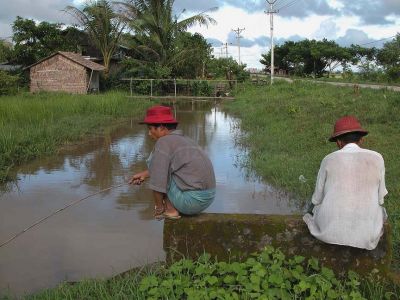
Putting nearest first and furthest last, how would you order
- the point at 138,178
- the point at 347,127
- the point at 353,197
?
the point at 353,197 < the point at 347,127 < the point at 138,178

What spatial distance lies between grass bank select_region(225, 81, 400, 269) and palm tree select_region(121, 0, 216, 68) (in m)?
11.9

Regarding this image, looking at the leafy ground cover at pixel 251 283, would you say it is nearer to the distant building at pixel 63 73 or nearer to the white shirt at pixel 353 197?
the white shirt at pixel 353 197

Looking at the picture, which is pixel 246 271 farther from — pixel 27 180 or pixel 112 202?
pixel 27 180

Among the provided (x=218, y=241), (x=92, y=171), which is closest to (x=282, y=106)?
(x=92, y=171)

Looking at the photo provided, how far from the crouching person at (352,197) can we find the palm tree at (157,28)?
23.6m

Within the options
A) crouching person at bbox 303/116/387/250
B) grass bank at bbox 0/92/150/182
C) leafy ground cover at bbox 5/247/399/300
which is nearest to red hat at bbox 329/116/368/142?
crouching person at bbox 303/116/387/250

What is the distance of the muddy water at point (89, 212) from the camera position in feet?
14.2

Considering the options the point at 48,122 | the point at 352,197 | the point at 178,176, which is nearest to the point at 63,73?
the point at 48,122

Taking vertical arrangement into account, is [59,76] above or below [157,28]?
below

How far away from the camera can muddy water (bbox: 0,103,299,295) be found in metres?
4.32

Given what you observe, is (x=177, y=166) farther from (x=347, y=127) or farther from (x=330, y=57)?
(x=330, y=57)

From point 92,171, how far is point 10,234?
334 cm

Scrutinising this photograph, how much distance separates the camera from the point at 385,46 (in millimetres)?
38250

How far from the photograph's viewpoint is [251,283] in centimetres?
279
